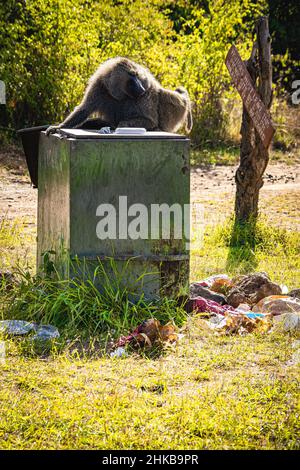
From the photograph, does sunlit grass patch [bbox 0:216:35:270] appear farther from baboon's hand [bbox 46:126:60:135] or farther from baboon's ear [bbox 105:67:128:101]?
baboon's ear [bbox 105:67:128:101]

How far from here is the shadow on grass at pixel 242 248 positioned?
8031 mm

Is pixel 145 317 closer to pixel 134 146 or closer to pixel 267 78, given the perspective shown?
pixel 134 146

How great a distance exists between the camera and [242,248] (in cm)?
882

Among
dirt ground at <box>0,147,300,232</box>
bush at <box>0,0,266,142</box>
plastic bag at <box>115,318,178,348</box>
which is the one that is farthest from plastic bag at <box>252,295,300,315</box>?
bush at <box>0,0,266,142</box>

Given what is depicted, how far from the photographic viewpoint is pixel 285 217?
10711 mm

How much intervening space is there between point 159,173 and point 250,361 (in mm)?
1461

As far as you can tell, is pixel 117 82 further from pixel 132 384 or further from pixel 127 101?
pixel 132 384

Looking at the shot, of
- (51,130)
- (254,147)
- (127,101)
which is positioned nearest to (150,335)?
(51,130)

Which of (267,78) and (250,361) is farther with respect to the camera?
(267,78)

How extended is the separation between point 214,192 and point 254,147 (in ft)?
11.2

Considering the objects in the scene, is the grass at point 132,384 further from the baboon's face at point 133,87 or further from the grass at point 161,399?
the baboon's face at point 133,87

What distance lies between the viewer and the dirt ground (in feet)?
35.0
